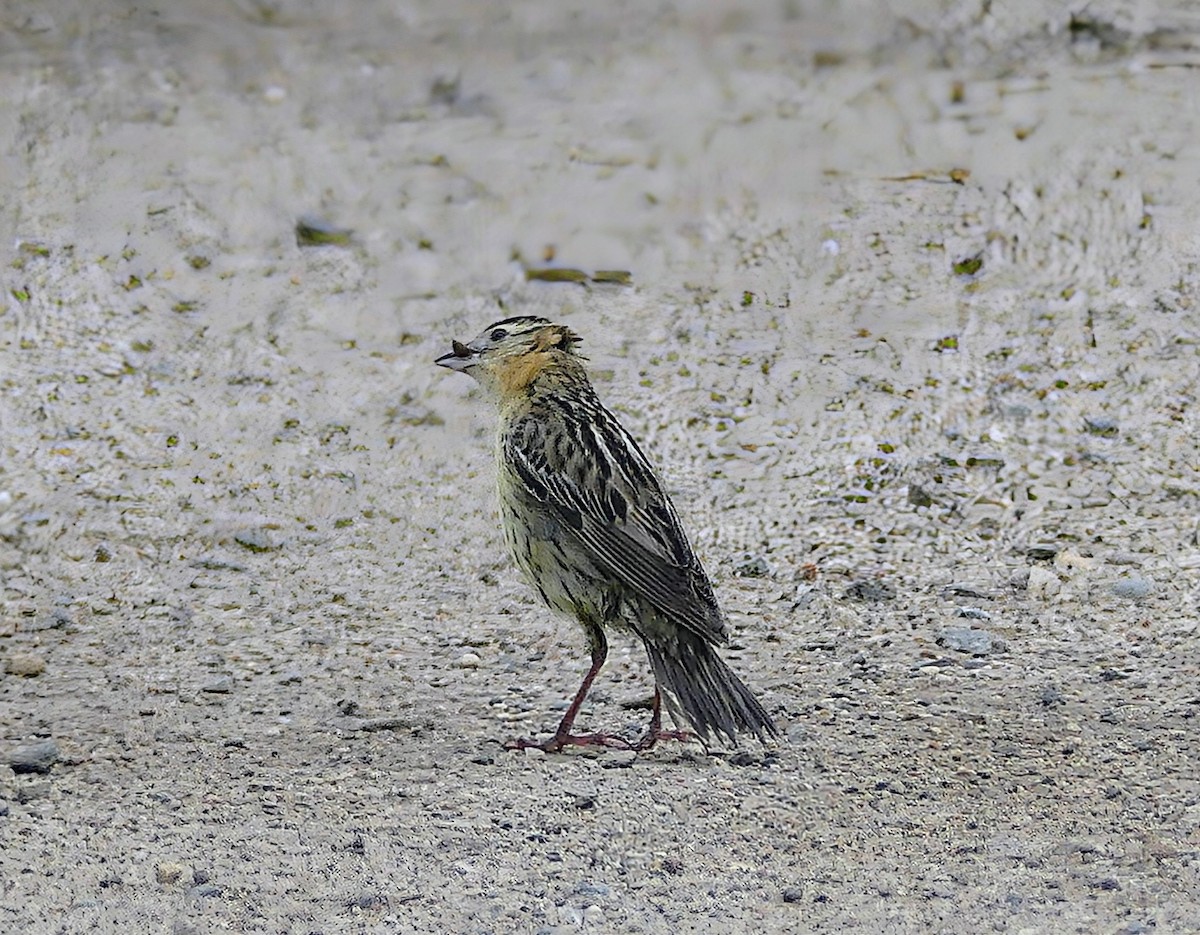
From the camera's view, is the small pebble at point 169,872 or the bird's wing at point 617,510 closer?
the small pebble at point 169,872

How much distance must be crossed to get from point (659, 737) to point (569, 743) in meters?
→ 0.35

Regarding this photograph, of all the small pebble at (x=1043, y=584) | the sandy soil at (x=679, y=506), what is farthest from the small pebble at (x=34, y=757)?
the small pebble at (x=1043, y=584)

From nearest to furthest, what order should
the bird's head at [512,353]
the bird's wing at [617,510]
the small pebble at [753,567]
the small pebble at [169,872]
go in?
the small pebble at [169,872] < the bird's wing at [617,510] < the bird's head at [512,353] < the small pebble at [753,567]

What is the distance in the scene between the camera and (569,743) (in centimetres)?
646

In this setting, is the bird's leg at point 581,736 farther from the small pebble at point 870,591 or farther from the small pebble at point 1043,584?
the small pebble at point 1043,584

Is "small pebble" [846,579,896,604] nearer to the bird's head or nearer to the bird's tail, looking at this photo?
the bird's tail

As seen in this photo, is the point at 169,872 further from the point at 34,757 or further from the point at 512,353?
the point at 512,353

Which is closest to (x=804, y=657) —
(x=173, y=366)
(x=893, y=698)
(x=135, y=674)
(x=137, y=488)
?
(x=893, y=698)

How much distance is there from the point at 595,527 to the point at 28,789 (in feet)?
7.35

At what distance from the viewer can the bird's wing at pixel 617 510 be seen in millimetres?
6180

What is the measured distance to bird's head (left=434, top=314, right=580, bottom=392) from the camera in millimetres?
6887

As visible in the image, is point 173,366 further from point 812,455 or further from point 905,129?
point 905,129

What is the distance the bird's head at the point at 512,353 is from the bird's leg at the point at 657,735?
137 cm

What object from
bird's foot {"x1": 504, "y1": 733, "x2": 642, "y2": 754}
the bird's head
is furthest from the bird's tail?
the bird's head
